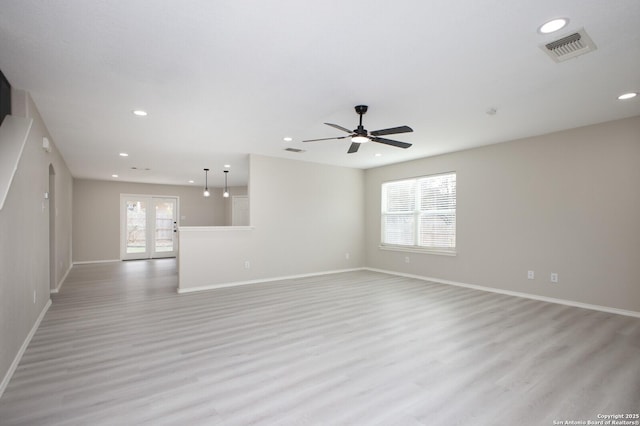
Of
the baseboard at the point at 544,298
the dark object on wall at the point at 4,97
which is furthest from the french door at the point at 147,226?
the baseboard at the point at 544,298

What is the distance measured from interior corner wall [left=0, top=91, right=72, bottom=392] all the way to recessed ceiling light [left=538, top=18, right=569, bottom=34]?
13.2ft

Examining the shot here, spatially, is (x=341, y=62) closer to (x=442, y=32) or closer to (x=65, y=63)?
(x=442, y=32)

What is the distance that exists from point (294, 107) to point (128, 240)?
8.80 m

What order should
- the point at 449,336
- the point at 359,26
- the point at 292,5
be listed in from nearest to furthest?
the point at 292,5, the point at 359,26, the point at 449,336

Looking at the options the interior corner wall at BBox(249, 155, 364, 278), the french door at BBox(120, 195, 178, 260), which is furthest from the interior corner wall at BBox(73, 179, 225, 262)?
the interior corner wall at BBox(249, 155, 364, 278)

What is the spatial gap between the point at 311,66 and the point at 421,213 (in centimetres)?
460

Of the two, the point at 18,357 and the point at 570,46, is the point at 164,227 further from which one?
the point at 570,46

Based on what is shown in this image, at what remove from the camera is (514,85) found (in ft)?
9.97

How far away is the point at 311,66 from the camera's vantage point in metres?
2.69

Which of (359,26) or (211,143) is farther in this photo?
(211,143)

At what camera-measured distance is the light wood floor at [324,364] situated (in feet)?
6.54

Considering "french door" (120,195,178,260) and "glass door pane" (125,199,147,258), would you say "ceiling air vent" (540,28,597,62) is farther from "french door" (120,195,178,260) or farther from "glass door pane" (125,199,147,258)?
"glass door pane" (125,199,147,258)

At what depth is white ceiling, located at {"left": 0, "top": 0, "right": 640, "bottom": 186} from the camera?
2.00 m

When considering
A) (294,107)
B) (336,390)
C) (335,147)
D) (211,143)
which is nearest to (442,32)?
(294,107)
